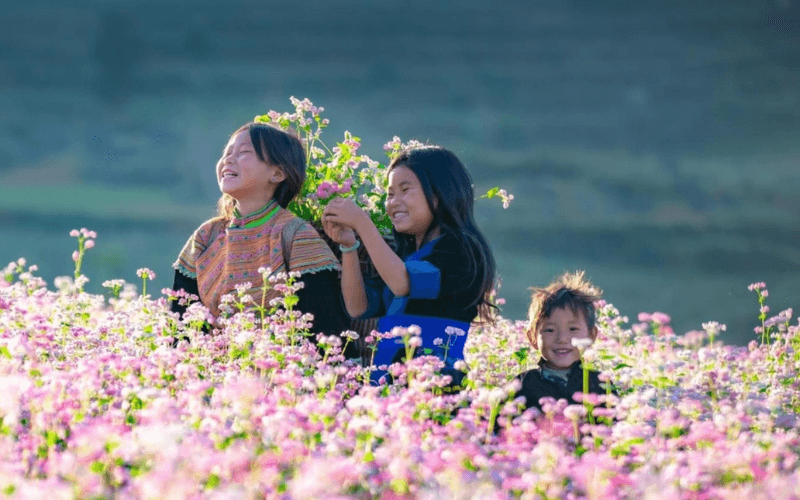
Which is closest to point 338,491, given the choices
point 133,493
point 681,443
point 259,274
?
point 133,493

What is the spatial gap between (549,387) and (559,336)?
11.6 inches

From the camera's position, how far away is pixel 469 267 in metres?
5.15

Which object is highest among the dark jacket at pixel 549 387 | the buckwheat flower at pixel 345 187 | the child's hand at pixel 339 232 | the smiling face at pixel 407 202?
the buckwheat flower at pixel 345 187

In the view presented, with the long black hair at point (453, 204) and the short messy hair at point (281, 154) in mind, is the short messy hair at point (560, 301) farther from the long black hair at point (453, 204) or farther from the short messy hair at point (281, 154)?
the short messy hair at point (281, 154)

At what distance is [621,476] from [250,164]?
347 centimetres

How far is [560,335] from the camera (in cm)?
506

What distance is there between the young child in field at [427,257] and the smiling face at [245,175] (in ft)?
2.68

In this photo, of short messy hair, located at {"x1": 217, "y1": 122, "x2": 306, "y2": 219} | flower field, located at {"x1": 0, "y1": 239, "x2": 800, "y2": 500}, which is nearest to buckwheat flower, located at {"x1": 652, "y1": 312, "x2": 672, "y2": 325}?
flower field, located at {"x1": 0, "y1": 239, "x2": 800, "y2": 500}

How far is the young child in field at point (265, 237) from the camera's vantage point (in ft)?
18.2

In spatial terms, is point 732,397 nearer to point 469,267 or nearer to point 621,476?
point 469,267

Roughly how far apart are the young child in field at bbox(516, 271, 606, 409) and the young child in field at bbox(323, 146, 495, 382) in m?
0.37

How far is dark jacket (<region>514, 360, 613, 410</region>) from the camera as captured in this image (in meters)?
4.93

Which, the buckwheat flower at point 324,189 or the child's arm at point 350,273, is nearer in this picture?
the child's arm at point 350,273

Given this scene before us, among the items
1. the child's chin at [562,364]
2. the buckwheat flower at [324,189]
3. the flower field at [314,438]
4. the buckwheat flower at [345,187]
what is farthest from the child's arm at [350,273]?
the child's chin at [562,364]
